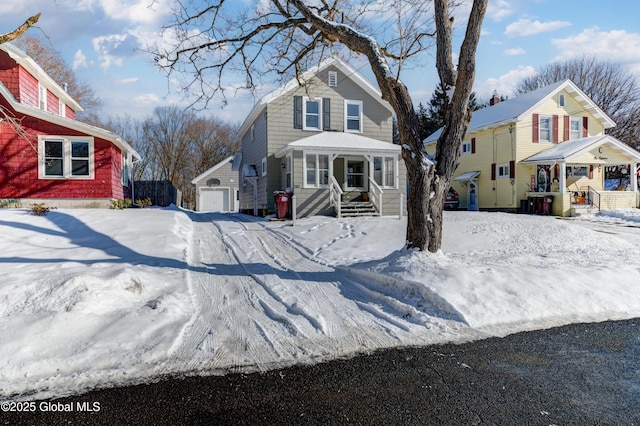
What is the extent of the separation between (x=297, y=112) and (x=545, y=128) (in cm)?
1537

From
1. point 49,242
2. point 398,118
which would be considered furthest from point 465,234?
point 49,242

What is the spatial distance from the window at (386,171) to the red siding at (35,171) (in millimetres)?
10828

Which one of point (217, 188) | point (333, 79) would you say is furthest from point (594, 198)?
point (217, 188)

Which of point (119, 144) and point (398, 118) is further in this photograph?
point (119, 144)

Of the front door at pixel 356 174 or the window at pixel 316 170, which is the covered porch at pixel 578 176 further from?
the window at pixel 316 170

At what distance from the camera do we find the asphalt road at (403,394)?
2.63 meters

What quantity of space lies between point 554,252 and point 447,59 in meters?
4.89

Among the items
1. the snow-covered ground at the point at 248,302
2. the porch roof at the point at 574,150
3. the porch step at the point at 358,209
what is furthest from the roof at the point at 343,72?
the snow-covered ground at the point at 248,302

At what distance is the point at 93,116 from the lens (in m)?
38.0

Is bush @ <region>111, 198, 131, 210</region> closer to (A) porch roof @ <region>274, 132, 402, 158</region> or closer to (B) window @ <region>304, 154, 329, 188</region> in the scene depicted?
(A) porch roof @ <region>274, 132, 402, 158</region>

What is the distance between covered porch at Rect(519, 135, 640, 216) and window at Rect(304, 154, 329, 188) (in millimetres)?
12372

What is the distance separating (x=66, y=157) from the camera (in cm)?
1502

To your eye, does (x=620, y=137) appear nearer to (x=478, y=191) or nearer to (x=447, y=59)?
(x=478, y=191)

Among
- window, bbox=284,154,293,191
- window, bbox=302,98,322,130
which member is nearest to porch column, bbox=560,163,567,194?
window, bbox=302,98,322,130
